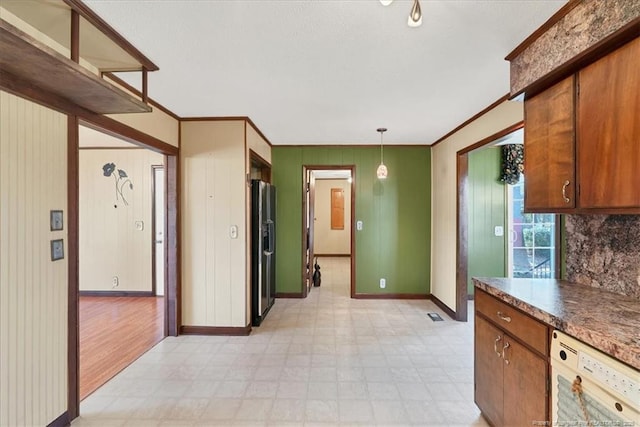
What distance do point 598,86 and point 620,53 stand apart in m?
0.15

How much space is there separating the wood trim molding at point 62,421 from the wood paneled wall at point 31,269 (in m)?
0.03

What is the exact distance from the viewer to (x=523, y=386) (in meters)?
1.51

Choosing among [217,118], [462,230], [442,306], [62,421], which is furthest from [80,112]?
[442,306]

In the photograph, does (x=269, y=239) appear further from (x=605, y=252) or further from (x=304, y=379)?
(x=605, y=252)

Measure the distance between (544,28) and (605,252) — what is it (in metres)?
1.35

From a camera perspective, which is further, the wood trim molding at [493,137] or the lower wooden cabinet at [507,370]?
the wood trim molding at [493,137]

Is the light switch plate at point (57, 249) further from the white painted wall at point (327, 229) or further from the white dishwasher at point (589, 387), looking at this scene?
the white painted wall at point (327, 229)

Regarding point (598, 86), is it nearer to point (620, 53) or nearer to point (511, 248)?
point (620, 53)

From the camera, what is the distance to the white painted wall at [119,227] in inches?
186

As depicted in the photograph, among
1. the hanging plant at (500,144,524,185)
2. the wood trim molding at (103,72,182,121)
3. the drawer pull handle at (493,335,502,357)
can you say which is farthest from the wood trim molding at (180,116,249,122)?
the hanging plant at (500,144,524,185)

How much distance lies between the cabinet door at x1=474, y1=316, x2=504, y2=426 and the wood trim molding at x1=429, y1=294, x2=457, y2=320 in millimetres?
1958

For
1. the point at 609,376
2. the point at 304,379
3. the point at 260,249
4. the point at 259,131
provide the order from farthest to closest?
the point at 259,131
the point at 260,249
the point at 304,379
the point at 609,376

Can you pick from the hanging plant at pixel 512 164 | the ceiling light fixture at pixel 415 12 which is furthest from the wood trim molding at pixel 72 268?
the hanging plant at pixel 512 164

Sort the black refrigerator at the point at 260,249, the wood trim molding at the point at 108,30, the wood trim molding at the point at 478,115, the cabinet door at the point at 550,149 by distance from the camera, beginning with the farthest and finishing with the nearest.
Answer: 1. the black refrigerator at the point at 260,249
2. the wood trim molding at the point at 478,115
3. the cabinet door at the point at 550,149
4. the wood trim molding at the point at 108,30
